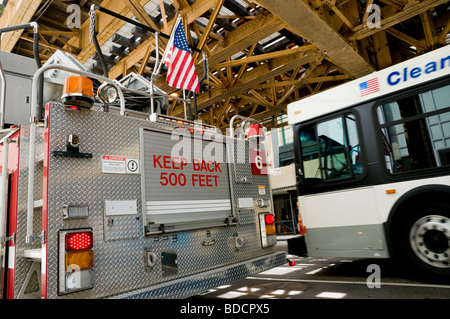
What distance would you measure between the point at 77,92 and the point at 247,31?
20.3 ft

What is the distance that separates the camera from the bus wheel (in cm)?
427

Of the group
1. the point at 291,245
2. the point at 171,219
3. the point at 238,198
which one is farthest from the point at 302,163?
the point at 171,219

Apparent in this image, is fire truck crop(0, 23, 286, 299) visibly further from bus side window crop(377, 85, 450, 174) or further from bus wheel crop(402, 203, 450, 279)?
bus side window crop(377, 85, 450, 174)

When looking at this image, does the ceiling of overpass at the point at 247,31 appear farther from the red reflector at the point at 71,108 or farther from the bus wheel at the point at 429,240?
the bus wheel at the point at 429,240

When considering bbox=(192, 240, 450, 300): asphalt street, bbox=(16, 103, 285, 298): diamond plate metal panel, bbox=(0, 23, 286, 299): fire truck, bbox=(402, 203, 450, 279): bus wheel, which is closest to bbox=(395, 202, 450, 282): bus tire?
bbox=(402, 203, 450, 279): bus wheel

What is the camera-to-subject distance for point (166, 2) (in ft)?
26.7

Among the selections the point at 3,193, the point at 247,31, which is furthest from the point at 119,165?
the point at 247,31

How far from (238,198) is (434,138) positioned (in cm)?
276

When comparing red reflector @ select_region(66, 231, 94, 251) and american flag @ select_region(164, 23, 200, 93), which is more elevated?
american flag @ select_region(164, 23, 200, 93)

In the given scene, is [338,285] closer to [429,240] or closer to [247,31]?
[429,240]

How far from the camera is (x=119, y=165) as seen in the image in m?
3.31

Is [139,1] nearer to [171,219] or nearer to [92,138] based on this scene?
[92,138]

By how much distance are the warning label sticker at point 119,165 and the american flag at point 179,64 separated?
1946 mm

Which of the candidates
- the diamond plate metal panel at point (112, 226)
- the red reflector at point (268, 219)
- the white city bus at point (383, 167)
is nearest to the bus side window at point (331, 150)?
the white city bus at point (383, 167)
